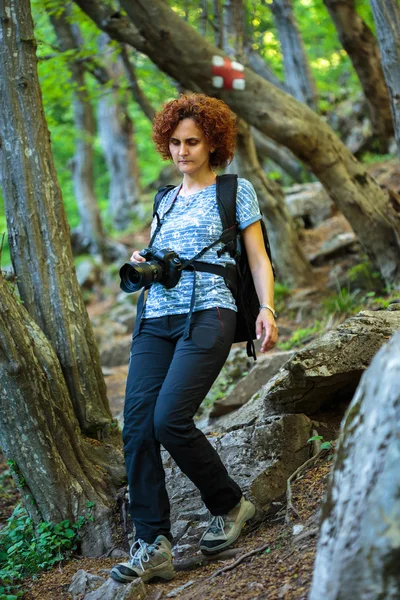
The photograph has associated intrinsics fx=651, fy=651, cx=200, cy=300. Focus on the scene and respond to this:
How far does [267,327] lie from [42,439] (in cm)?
174

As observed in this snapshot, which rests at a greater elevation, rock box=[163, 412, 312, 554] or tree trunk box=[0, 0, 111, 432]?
tree trunk box=[0, 0, 111, 432]

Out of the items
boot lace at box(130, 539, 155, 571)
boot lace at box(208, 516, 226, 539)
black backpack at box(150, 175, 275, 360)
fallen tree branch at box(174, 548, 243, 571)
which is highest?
black backpack at box(150, 175, 275, 360)

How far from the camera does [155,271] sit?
12.0 ft

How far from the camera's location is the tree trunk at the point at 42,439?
427 cm

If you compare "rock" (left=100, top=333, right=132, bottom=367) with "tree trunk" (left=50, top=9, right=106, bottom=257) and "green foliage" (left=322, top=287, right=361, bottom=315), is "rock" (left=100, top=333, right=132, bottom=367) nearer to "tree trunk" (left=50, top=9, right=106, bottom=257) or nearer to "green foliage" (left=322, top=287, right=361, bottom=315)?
"green foliage" (left=322, top=287, right=361, bottom=315)

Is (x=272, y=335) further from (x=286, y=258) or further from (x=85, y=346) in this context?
(x=286, y=258)

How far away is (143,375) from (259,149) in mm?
10453

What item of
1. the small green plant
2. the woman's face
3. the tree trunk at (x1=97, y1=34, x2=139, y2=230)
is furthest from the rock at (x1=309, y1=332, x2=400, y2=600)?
the tree trunk at (x1=97, y1=34, x2=139, y2=230)

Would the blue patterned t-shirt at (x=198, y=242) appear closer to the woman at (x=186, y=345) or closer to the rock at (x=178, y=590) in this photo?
the woman at (x=186, y=345)

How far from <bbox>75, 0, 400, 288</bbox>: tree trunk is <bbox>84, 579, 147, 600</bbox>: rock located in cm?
517

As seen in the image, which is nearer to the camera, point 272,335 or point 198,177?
point 272,335

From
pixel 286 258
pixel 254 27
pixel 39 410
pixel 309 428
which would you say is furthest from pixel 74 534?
pixel 254 27

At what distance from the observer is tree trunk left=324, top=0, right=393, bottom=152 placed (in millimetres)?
10031

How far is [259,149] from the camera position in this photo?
13.4 metres
